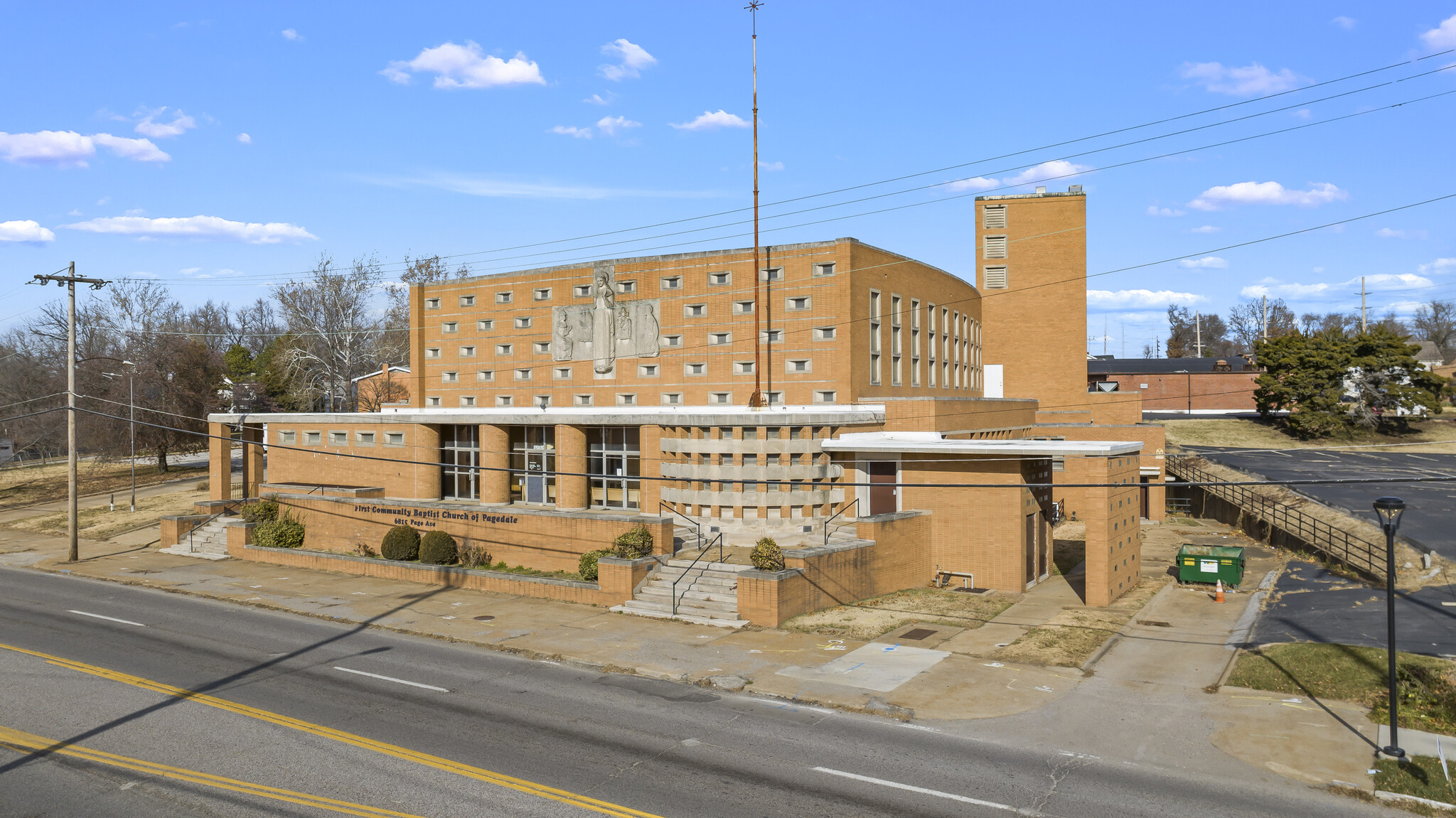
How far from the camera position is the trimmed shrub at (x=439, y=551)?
33031 millimetres

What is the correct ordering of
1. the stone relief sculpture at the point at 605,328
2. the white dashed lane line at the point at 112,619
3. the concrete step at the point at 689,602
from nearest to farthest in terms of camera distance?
the concrete step at the point at 689,602 → the white dashed lane line at the point at 112,619 → the stone relief sculpture at the point at 605,328

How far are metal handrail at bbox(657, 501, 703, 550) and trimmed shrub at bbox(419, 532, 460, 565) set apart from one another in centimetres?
809

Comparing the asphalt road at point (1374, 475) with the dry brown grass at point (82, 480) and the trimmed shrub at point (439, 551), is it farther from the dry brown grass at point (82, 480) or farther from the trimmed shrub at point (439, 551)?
the dry brown grass at point (82, 480)

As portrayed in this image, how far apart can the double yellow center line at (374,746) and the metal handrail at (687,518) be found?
52.2ft

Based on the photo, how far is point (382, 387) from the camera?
75562mm

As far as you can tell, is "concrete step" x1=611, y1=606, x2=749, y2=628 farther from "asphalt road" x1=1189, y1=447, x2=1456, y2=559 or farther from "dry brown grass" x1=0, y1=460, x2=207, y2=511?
"dry brown grass" x1=0, y1=460, x2=207, y2=511

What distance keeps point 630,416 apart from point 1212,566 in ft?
67.1

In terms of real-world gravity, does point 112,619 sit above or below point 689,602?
below

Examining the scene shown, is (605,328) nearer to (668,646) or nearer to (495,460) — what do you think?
(495,460)

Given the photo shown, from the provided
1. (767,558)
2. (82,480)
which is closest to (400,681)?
(767,558)

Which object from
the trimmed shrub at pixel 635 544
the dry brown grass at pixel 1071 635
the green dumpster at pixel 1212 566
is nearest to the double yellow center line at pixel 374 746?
the dry brown grass at pixel 1071 635

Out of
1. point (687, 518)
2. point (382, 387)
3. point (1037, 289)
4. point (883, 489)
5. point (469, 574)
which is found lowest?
point (469, 574)

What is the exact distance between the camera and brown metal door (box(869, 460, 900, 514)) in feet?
101

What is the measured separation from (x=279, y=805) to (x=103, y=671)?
10.7 m
